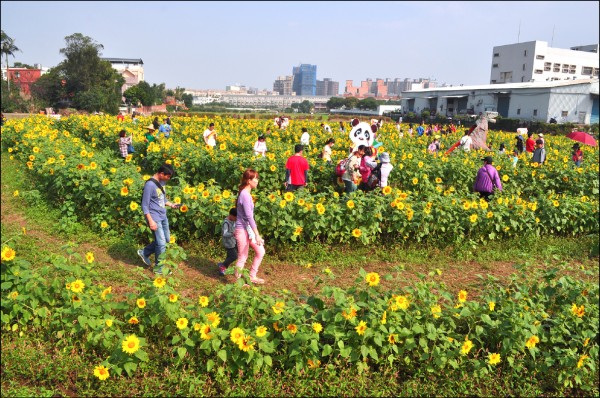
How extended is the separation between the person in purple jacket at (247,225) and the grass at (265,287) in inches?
17.6

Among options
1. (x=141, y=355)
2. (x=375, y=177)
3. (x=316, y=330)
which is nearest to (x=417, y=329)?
(x=316, y=330)

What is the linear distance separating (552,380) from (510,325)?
0.59 metres

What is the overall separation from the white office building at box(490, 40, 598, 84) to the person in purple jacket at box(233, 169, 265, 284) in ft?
196

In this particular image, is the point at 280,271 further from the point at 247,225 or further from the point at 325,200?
the point at 325,200

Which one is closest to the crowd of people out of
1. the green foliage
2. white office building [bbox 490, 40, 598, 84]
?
the green foliage

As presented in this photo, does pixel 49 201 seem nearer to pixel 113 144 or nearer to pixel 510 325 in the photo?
pixel 113 144

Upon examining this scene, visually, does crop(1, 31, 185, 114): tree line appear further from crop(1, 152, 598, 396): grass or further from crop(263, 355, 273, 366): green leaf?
crop(263, 355, 273, 366): green leaf

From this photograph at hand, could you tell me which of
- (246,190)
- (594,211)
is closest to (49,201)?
(246,190)

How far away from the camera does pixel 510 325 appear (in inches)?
145

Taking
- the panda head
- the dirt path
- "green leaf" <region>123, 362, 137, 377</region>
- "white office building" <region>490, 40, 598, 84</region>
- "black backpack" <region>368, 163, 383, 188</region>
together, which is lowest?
the dirt path

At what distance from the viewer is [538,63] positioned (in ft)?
191

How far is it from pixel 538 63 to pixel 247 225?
63029 mm

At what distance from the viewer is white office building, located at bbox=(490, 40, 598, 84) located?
5809 cm

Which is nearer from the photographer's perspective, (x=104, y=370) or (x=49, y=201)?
(x=104, y=370)
